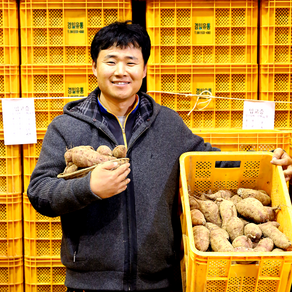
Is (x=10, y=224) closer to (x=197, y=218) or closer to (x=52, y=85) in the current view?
(x=52, y=85)

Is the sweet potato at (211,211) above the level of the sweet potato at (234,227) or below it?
above

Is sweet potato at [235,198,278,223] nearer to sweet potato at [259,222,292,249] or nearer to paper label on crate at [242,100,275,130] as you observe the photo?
sweet potato at [259,222,292,249]

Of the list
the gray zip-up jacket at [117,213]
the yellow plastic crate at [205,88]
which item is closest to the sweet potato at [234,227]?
the gray zip-up jacket at [117,213]

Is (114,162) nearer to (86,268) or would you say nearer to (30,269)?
(86,268)

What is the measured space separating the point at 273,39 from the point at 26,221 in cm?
184

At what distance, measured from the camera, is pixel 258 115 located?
211 cm

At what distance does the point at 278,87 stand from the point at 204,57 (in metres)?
0.49

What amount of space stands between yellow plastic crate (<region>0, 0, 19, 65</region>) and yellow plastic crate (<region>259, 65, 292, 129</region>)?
4.82 ft

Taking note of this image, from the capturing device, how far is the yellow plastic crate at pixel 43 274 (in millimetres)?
2174

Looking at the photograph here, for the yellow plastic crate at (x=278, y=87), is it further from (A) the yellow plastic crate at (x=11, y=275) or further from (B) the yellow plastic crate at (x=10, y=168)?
(A) the yellow plastic crate at (x=11, y=275)

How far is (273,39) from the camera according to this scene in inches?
81.7

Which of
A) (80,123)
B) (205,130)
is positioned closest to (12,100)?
(80,123)

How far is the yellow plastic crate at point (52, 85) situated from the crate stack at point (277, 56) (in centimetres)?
103

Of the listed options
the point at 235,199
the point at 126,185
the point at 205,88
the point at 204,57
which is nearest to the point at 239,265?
the point at 235,199
